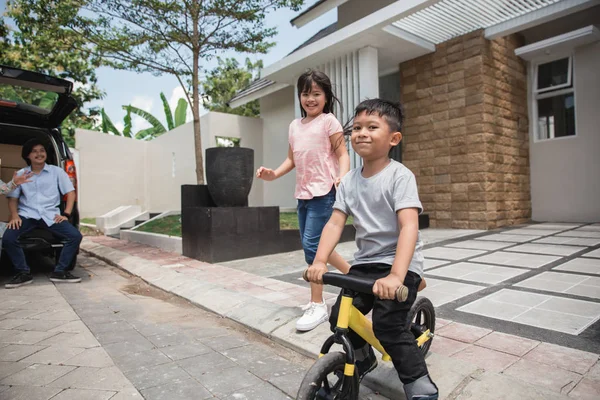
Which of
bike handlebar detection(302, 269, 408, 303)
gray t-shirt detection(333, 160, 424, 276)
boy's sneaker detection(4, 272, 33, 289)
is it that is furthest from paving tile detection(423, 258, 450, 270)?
boy's sneaker detection(4, 272, 33, 289)

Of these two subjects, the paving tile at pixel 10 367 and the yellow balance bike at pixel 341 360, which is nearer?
the yellow balance bike at pixel 341 360

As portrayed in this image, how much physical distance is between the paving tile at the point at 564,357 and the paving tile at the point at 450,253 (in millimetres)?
2727

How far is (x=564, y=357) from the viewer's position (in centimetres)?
196

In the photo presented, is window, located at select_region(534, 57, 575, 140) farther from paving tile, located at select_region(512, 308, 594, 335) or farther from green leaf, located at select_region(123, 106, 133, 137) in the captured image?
green leaf, located at select_region(123, 106, 133, 137)

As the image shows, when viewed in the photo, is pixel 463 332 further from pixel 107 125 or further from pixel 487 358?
pixel 107 125

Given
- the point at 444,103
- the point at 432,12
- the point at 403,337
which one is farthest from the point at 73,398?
the point at 444,103

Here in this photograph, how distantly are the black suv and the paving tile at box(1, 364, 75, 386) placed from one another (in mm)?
2452

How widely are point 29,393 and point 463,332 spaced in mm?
2248

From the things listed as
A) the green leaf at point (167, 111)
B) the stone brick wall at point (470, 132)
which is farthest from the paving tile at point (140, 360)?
the green leaf at point (167, 111)

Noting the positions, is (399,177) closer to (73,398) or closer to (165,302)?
(73,398)

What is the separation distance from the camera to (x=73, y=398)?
171 centimetres

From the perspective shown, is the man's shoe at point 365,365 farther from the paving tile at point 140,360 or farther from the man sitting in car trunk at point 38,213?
the man sitting in car trunk at point 38,213

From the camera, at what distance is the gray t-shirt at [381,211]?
158 cm

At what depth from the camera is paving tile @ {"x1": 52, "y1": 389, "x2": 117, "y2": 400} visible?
171cm
